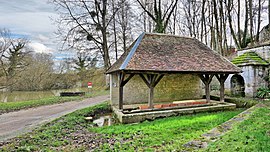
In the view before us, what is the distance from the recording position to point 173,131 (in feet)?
17.5

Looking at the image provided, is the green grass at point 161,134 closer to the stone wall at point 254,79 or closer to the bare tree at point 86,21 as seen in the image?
the stone wall at point 254,79

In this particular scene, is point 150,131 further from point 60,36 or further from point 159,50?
A: point 60,36

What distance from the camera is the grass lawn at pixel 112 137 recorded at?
13.9 feet

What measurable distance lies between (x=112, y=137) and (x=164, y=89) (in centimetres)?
561

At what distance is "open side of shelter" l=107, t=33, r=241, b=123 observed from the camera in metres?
7.33

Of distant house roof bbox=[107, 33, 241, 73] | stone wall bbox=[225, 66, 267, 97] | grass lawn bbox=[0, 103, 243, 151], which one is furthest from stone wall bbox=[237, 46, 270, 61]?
grass lawn bbox=[0, 103, 243, 151]

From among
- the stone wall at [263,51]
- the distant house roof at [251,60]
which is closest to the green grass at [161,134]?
the distant house roof at [251,60]

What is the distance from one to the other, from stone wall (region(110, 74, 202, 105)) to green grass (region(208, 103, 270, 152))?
18.7ft

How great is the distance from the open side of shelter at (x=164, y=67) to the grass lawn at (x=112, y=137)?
1.43m

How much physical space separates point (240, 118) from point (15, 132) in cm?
688

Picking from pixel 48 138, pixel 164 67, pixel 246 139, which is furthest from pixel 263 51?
pixel 48 138

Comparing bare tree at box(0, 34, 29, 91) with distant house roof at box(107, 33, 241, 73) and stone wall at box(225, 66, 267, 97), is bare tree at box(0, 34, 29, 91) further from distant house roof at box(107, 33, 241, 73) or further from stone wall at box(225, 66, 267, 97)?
stone wall at box(225, 66, 267, 97)

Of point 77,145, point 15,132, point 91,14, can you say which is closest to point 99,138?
point 77,145

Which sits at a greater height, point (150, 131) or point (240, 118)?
point (240, 118)
